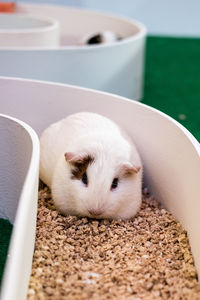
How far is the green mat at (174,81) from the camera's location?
4.35 m

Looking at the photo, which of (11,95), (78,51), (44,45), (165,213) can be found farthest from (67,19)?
(165,213)

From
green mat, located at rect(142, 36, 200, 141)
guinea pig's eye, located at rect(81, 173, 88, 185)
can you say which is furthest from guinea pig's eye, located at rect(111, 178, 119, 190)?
green mat, located at rect(142, 36, 200, 141)

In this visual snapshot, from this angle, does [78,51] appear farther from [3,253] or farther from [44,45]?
[3,253]

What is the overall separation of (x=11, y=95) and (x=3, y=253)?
48.8 inches

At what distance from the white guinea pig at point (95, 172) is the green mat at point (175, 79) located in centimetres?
125

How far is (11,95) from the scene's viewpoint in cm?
328

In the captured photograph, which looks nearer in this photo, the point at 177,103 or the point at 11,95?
the point at 11,95

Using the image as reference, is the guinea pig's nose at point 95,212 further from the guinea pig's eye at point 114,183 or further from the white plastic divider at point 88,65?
the white plastic divider at point 88,65

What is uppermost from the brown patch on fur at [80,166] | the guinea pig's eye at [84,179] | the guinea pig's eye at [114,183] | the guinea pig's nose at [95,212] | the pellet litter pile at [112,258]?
the brown patch on fur at [80,166]

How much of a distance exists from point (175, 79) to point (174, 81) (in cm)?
9

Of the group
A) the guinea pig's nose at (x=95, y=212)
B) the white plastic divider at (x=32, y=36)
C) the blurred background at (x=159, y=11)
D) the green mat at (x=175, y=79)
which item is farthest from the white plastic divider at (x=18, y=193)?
the blurred background at (x=159, y=11)

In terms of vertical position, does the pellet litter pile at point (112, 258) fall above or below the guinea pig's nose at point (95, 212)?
below

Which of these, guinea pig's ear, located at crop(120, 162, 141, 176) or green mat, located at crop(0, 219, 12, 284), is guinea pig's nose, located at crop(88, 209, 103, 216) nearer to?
guinea pig's ear, located at crop(120, 162, 141, 176)

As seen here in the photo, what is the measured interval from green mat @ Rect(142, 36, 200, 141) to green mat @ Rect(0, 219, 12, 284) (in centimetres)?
170
